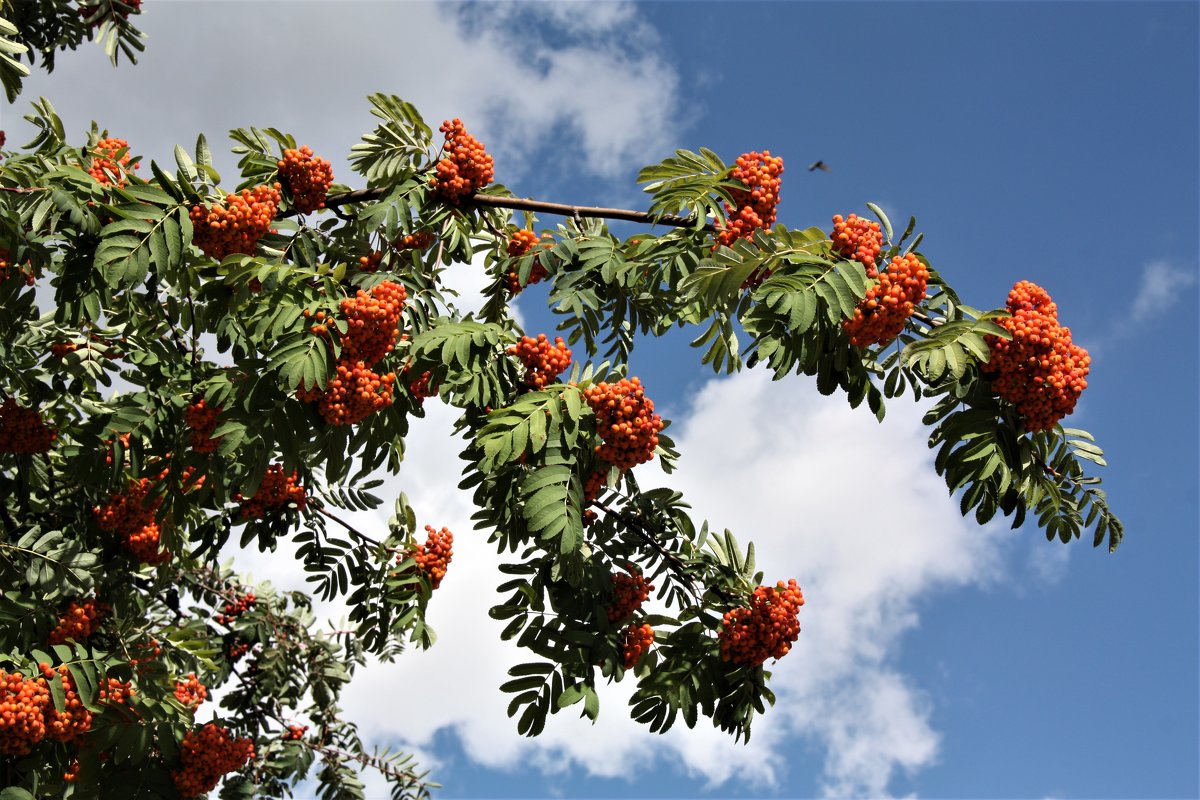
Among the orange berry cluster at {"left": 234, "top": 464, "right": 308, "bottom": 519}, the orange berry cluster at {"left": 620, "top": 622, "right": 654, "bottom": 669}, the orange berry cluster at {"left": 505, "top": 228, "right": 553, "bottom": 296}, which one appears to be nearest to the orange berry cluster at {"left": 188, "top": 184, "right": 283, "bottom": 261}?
the orange berry cluster at {"left": 505, "top": 228, "right": 553, "bottom": 296}

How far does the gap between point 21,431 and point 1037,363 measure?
17.7 ft

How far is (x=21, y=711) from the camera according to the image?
5.38 m

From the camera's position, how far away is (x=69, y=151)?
6.02 meters

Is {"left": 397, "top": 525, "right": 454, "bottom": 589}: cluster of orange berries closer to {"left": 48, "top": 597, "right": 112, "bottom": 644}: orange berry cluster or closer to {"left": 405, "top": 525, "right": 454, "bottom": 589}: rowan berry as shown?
{"left": 405, "top": 525, "right": 454, "bottom": 589}: rowan berry

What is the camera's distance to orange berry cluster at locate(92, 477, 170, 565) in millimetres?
6441

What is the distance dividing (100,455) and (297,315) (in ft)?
6.60

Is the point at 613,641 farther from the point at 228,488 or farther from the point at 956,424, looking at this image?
the point at 228,488

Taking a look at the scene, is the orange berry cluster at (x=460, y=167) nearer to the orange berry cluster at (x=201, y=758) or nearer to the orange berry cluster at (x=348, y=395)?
the orange berry cluster at (x=348, y=395)

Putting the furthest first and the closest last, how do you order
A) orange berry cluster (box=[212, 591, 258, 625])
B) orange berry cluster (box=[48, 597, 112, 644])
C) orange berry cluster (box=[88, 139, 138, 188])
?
1. orange berry cluster (box=[212, 591, 258, 625])
2. orange berry cluster (box=[48, 597, 112, 644])
3. orange berry cluster (box=[88, 139, 138, 188])

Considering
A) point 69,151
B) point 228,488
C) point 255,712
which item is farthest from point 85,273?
point 255,712

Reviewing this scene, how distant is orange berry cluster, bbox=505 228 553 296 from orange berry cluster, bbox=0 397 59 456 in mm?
2808


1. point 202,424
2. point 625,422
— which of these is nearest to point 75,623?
point 202,424

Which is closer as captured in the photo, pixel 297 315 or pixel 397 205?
pixel 297 315

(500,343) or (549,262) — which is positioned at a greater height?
(549,262)
